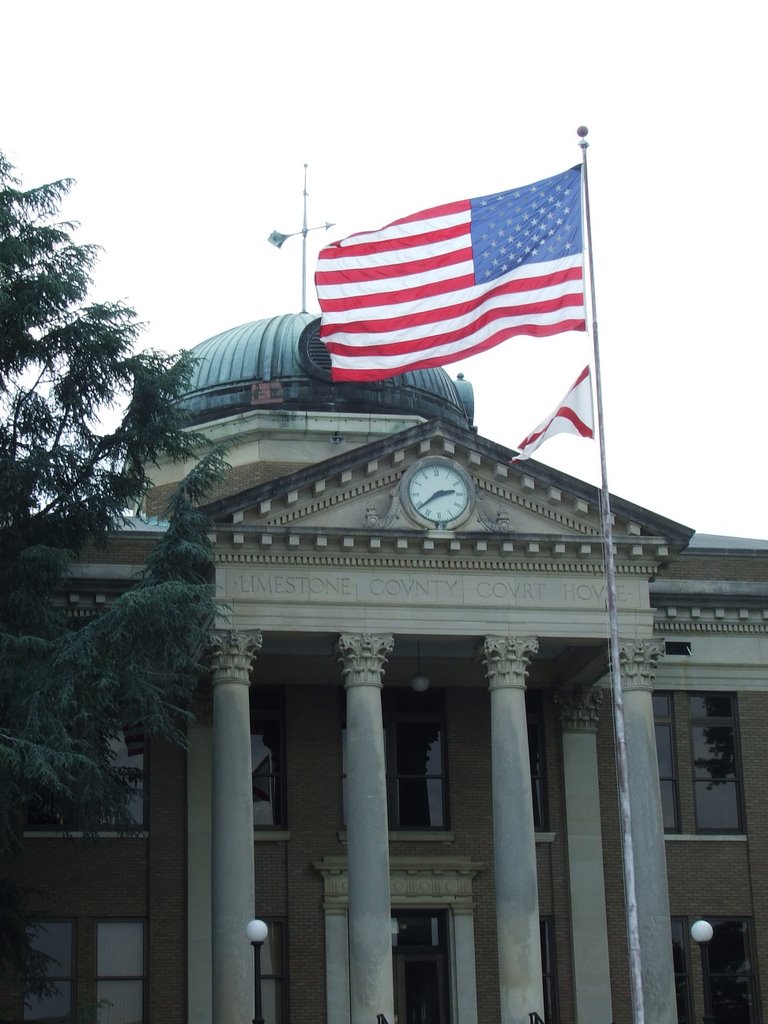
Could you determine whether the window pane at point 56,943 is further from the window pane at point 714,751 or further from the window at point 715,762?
the window pane at point 714,751

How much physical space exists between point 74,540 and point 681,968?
45.2 ft

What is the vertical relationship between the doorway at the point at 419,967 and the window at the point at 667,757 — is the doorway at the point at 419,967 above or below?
below

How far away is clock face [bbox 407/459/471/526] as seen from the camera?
3156cm

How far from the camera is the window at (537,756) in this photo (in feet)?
113

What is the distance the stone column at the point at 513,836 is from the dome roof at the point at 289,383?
11203 millimetres

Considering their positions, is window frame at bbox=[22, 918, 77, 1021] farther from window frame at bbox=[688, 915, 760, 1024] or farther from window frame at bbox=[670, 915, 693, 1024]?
window frame at bbox=[688, 915, 760, 1024]

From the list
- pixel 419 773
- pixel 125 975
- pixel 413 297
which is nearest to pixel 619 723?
pixel 413 297

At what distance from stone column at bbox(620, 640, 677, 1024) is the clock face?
373cm

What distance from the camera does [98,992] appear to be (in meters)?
31.8

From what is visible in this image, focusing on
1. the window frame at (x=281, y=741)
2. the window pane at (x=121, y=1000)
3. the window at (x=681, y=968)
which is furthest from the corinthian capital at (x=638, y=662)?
the window pane at (x=121, y=1000)

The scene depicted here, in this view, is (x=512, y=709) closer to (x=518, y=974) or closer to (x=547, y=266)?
(x=518, y=974)

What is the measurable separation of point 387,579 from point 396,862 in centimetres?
554

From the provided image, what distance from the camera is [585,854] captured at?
34031 millimetres

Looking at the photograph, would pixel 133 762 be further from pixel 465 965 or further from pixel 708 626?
pixel 708 626
